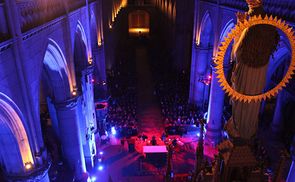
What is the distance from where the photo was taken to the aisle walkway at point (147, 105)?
19.8 meters

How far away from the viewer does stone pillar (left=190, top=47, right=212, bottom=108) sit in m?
20.5

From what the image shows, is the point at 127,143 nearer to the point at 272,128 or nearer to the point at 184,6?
the point at 272,128

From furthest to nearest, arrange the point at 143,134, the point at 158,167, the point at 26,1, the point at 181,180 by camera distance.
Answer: the point at 143,134 < the point at 158,167 < the point at 181,180 < the point at 26,1

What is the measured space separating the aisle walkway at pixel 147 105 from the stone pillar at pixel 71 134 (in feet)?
21.5

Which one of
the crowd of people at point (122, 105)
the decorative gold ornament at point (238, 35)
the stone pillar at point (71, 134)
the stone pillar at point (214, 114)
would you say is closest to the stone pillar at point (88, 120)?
the stone pillar at point (71, 134)

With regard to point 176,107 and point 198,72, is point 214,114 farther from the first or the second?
point 198,72

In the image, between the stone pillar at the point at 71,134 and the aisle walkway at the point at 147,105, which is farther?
the aisle walkway at the point at 147,105

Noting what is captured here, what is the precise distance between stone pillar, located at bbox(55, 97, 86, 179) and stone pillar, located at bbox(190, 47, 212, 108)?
1107 cm

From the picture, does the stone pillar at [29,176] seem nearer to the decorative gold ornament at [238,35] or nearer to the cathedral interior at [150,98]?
the cathedral interior at [150,98]

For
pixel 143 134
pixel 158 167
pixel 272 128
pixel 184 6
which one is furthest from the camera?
pixel 184 6

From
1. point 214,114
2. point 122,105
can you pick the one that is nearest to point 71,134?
point 122,105

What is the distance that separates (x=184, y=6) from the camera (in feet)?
84.6

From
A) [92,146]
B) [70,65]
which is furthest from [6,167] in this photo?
[92,146]

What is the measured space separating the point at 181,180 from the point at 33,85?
8921mm
